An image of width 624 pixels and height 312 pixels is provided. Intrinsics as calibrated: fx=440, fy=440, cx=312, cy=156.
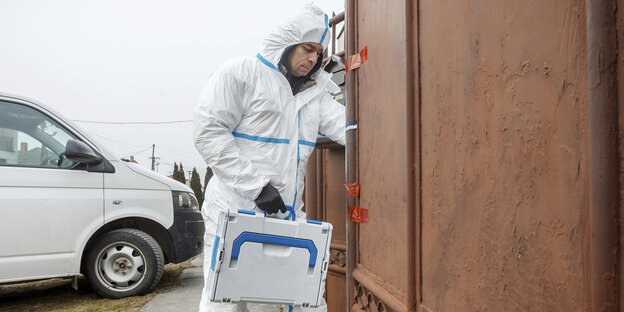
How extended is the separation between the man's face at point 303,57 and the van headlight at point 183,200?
2.76 meters

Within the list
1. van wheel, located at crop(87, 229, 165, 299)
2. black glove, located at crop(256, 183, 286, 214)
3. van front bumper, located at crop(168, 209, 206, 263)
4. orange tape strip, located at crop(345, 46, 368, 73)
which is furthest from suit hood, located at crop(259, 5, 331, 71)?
van wheel, located at crop(87, 229, 165, 299)

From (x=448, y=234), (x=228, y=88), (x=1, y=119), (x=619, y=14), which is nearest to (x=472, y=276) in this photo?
(x=448, y=234)

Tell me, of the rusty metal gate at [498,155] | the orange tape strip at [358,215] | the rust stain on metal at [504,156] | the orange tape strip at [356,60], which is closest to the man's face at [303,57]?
the orange tape strip at [356,60]

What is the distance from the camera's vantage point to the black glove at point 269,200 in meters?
2.34

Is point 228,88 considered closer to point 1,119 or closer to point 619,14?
point 619,14

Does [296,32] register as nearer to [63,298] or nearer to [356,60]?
[356,60]

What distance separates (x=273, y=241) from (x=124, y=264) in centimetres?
295

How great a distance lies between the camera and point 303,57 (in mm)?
2625

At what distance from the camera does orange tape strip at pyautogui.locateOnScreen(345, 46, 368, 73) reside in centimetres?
220

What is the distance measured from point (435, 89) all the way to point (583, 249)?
728 millimetres

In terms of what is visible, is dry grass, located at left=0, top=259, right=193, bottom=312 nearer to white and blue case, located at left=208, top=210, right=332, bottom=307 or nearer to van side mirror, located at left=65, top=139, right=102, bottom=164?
van side mirror, located at left=65, top=139, right=102, bottom=164

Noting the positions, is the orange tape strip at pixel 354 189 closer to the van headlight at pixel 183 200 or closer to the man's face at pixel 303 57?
the man's face at pixel 303 57

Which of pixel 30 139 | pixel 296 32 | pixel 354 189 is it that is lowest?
pixel 354 189

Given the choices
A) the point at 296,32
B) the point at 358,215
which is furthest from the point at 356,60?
the point at 358,215
